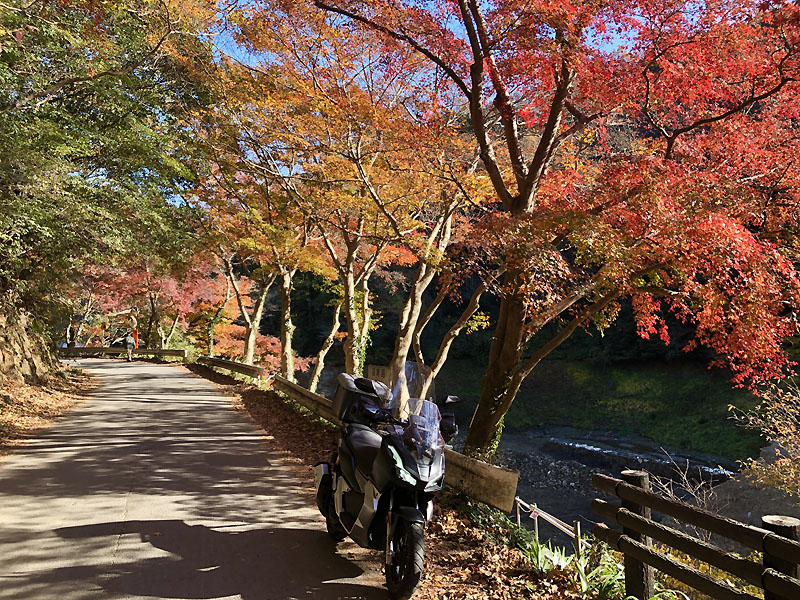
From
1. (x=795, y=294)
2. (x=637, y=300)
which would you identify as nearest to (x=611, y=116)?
(x=637, y=300)

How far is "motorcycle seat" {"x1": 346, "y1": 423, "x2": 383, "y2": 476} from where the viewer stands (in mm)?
4074

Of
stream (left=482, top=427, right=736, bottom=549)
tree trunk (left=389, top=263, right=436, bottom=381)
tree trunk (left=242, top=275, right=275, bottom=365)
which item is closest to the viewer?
tree trunk (left=389, top=263, right=436, bottom=381)

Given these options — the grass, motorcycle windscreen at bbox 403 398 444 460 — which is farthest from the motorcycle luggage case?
the grass

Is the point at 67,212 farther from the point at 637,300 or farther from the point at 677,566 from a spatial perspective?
the point at 677,566

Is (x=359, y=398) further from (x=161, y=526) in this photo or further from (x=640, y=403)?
(x=640, y=403)

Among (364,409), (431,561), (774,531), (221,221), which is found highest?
(221,221)

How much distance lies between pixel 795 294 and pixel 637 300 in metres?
2.41

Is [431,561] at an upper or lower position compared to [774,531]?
lower

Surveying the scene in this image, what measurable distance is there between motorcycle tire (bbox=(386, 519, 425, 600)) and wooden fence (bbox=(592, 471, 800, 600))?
4.65 feet

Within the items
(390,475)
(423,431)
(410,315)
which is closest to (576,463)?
(410,315)

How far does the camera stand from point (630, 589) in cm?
373

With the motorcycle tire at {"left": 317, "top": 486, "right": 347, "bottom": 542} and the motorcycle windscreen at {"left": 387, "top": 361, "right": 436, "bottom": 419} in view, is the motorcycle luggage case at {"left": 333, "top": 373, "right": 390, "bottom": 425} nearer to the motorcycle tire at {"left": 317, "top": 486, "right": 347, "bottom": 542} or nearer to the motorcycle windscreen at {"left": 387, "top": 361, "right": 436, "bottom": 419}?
the motorcycle windscreen at {"left": 387, "top": 361, "right": 436, "bottom": 419}

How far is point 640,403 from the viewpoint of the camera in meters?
29.5

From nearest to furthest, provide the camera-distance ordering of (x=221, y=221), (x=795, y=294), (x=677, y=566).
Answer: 1. (x=677, y=566)
2. (x=795, y=294)
3. (x=221, y=221)
